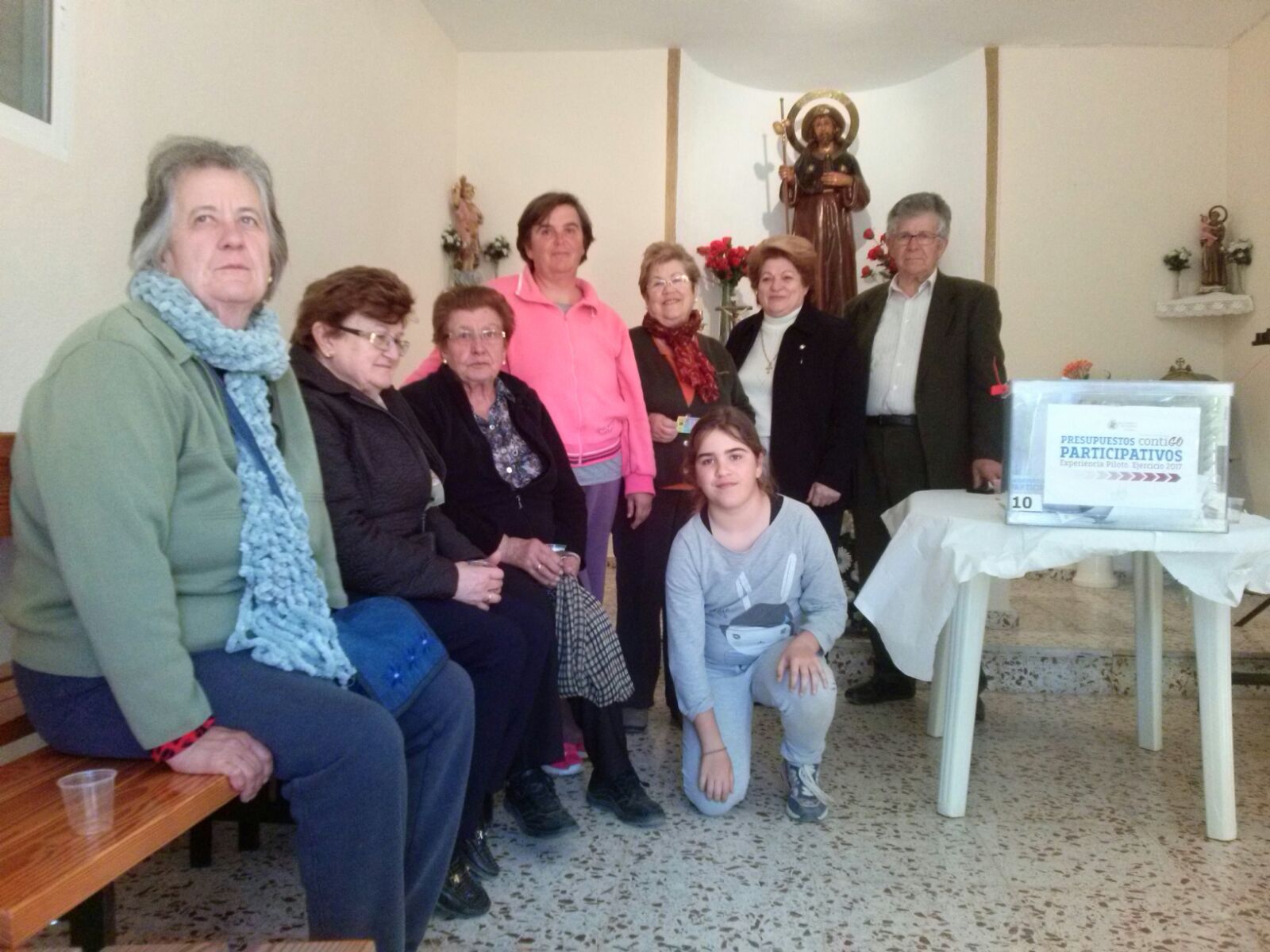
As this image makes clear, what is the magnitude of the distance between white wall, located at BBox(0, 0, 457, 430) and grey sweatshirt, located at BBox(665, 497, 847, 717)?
139cm

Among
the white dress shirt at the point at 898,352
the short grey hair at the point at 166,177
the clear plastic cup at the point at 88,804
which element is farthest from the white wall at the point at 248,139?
the white dress shirt at the point at 898,352

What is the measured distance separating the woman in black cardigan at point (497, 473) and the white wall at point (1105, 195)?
378 cm

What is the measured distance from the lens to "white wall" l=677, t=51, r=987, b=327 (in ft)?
17.1

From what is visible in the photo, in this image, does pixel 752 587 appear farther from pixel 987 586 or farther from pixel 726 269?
pixel 726 269

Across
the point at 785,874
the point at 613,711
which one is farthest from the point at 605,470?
the point at 785,874

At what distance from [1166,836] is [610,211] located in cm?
400

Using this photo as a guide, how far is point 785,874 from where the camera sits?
183 centimetres

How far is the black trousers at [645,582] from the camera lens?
253 centimetres

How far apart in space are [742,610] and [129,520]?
1.35m

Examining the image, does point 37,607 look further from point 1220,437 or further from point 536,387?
point 1220,437

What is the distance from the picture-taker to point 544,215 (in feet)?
8.08

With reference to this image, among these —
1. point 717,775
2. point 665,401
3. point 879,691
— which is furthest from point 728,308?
point 717,775

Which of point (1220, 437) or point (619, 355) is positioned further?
point (619, 355)

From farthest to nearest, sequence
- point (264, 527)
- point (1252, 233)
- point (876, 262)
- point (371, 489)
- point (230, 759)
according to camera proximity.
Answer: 1. point (876, 262)
2. point (1252, 233)
3. point (371, 489)
4. point (264, 527)
5. point (230, 759)
